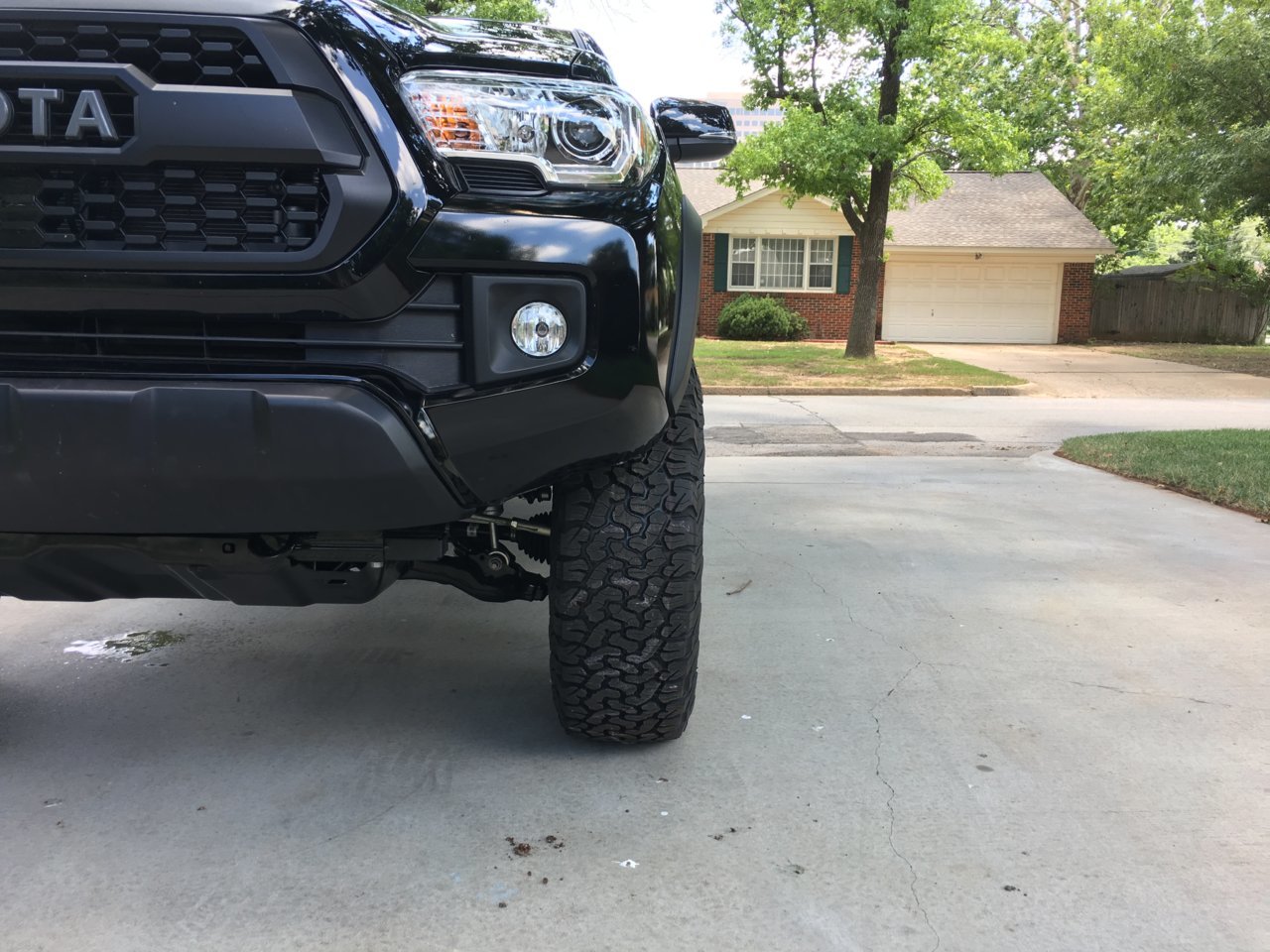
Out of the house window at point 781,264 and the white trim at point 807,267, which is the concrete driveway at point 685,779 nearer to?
the white trim at point 807,267

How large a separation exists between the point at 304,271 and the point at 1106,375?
17380mm

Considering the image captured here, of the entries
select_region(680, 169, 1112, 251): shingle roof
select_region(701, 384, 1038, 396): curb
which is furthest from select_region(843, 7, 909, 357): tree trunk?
select_region(680, 169, 1112, 251): shingle roof

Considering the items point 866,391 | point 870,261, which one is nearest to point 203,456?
point 866,391

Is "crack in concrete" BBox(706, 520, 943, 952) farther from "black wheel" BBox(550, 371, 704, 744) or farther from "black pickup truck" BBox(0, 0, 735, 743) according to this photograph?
"black pickup truck" BBox(0, 0, 735, 743)

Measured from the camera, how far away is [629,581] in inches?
91.6

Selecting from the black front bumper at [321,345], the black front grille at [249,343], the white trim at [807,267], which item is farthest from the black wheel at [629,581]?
the white trim at [807,267]

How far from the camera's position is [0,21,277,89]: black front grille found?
1800mm

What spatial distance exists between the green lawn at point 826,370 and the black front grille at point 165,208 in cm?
1230

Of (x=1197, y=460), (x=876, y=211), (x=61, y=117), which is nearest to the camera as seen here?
(x=61, y=117)

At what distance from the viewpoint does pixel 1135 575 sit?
438 cm

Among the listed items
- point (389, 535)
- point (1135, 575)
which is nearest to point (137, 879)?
point (389, 535)

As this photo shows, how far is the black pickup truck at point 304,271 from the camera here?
5.99 feet

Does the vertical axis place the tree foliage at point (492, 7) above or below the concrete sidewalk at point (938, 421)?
above

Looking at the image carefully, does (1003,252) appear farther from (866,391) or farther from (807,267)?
(866,391)
